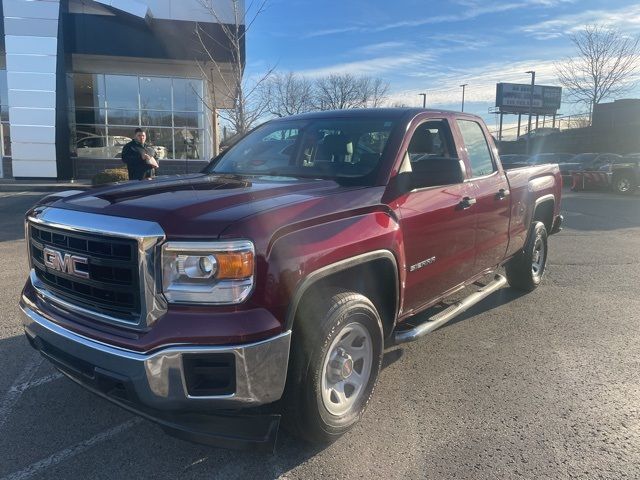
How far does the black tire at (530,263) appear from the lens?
5766mm

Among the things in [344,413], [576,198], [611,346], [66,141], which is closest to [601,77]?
[576,198]

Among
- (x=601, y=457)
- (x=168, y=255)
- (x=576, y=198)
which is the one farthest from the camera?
(x=576, y=198)

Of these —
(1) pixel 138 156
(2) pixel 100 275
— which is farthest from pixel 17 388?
(1) pixel 138 156

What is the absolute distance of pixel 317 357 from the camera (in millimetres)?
2617

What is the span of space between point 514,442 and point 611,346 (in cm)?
204

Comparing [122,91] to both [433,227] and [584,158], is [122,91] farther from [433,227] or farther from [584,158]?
[584,158]

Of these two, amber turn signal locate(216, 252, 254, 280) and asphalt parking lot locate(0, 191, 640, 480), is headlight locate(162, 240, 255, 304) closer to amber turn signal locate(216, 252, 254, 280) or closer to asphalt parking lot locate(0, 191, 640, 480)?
amber turn signal locate(216, 252, 254, 280)

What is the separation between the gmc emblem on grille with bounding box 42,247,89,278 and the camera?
8.51 feet

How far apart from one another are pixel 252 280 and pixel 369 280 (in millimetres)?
1111

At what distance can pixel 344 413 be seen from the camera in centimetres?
296

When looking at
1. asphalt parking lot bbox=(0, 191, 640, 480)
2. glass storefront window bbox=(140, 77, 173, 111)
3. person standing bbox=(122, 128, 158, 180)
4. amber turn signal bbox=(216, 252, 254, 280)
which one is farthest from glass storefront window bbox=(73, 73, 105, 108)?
amber turn signal bbox=(216, 252, 254, 280)

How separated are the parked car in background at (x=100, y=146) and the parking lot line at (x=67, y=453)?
18852 millimetres

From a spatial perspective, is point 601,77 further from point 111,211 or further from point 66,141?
point 111,211

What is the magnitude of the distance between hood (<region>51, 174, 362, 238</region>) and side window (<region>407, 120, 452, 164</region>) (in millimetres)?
873
